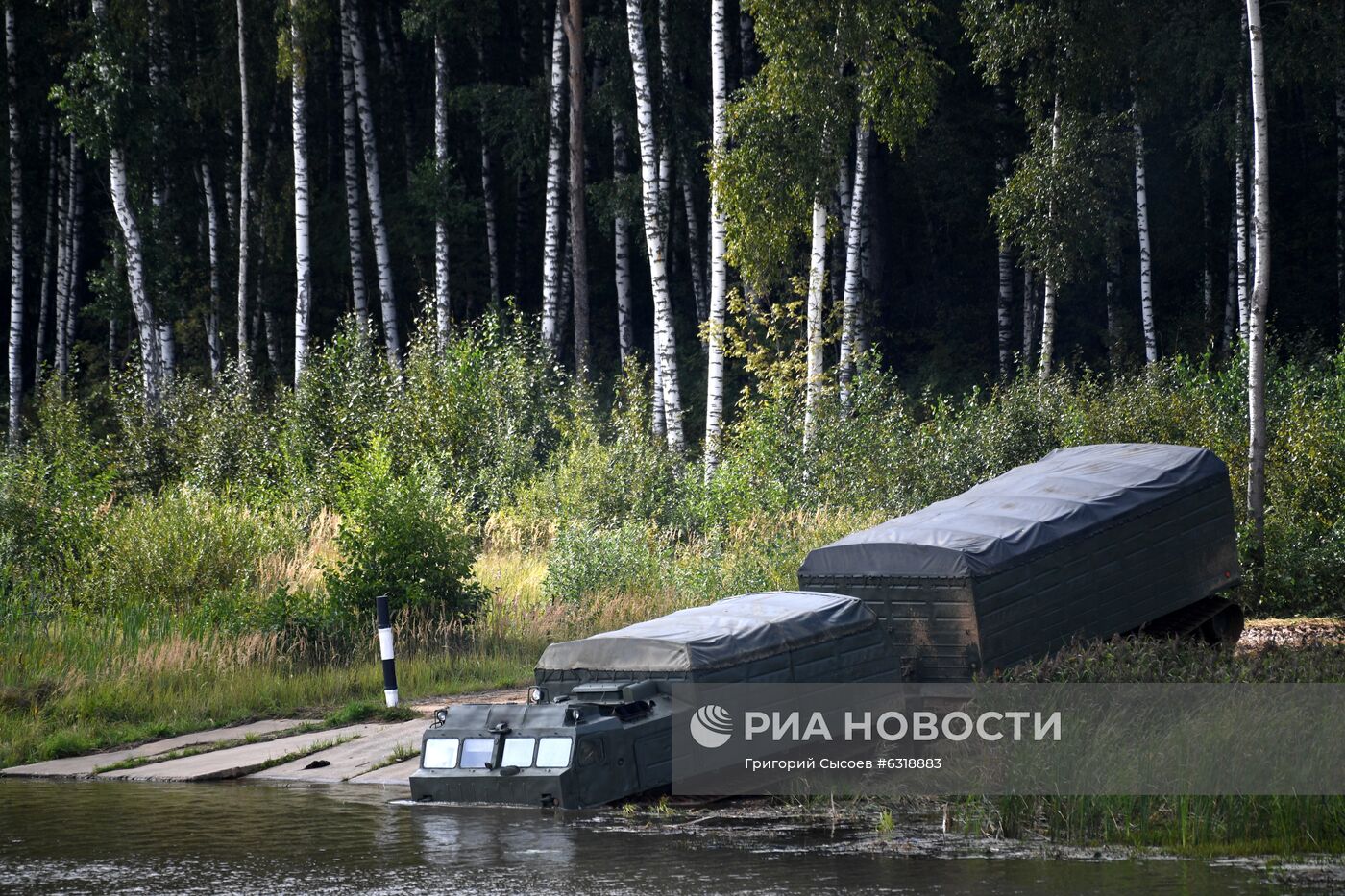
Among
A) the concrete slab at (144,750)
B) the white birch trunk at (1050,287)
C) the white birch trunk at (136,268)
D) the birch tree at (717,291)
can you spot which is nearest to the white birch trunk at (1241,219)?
the white birch trunk at (1050,287)

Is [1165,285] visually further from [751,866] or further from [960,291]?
[751,866]

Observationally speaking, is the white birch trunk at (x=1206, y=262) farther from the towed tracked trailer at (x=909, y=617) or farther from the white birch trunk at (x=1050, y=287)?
the towed tracked trailer at (x=909, y=617)

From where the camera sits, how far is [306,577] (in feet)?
60.1

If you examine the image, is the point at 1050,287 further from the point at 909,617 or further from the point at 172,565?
the point at 172,565

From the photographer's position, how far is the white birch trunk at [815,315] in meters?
23.5

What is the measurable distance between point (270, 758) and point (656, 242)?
48.2 feet

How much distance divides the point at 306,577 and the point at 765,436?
785 cm

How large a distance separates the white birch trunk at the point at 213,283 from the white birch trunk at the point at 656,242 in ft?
50.8

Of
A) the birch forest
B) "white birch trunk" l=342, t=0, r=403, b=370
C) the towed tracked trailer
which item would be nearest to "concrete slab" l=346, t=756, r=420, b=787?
the towed tracked trailer

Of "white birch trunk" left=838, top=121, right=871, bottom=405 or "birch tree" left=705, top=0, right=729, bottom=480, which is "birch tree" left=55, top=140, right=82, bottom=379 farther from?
"white birch trunk" left=838, top=121, right=871, bottom=405

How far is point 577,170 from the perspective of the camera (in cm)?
3262

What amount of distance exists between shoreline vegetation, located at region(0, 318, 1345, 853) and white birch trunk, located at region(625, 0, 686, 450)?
77cm

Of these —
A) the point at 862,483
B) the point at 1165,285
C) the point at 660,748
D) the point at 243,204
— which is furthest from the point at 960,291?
the point at 660,748

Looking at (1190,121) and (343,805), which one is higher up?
(1190,121)
